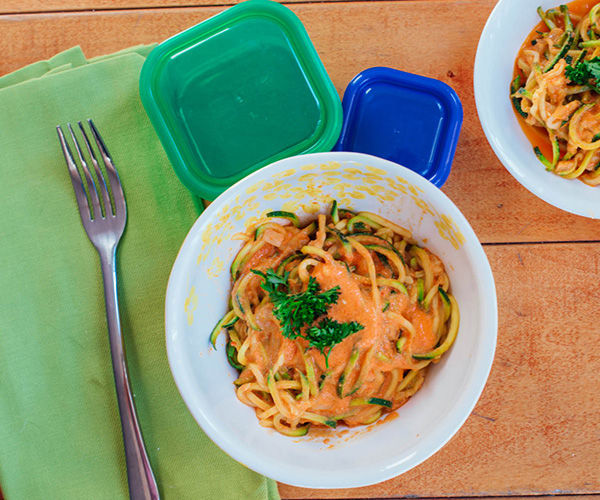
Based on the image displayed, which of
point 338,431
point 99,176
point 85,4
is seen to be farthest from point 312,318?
point 85,4

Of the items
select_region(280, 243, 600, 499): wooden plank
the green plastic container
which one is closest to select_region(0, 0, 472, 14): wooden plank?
the green plastic container

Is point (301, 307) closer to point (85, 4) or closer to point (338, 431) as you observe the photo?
point (338, 431)

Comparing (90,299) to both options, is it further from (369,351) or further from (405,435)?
(405,435)

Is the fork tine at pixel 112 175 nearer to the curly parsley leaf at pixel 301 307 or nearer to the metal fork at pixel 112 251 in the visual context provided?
the metal fork at pixel 112 251

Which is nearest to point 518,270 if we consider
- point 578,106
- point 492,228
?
point 492,228

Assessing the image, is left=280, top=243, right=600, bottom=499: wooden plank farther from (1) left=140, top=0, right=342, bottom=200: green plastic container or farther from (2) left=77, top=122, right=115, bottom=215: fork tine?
(2) left=77, top=122, right=115, bottom=215: fork tine

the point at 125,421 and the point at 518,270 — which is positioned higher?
the point at 125,421

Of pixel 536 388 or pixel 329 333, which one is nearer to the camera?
pixel 329 333
